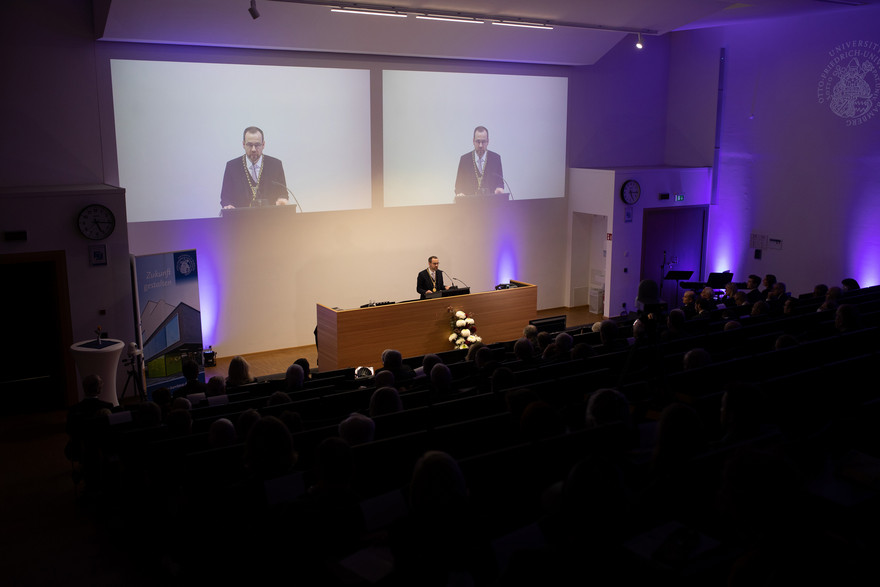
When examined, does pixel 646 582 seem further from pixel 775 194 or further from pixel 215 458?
pixel 775 194

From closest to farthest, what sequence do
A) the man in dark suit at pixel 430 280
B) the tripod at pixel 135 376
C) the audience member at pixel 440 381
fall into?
the audience member at pixel 440 381 < the tripod at pixel 135 376 < the man in dark suit at pixel 430 280

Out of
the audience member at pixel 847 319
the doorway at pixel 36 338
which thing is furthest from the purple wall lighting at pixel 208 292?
the audience member at pixel 847 319

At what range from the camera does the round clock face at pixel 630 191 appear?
12.5 metres

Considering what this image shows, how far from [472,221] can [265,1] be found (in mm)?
5049

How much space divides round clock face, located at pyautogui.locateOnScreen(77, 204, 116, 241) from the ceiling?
2261 mm

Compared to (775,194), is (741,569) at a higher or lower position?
lower

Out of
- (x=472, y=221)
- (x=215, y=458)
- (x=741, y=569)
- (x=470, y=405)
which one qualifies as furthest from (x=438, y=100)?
(x=741, y=569)

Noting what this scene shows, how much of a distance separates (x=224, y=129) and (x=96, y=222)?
242 centimetres

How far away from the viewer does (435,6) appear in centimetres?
951

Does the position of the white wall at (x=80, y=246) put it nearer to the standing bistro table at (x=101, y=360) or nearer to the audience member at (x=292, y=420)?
the standing bistro table at (x=101, y=360)

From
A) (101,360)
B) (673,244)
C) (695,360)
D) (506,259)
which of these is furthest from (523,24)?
(101,360)

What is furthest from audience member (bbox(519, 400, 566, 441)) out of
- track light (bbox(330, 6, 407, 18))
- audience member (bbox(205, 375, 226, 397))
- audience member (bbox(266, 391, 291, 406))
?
track light (bbox(330, 6, 407, 18))

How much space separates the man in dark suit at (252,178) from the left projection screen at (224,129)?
3.4 inches

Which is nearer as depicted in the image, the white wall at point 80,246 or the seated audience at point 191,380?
the seated audience at point 191,380
